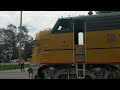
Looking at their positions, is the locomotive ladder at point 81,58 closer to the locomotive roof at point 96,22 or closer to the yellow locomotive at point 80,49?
the yellow locomotive at point 80,49

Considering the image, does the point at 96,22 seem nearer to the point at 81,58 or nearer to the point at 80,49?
the point at 80,49

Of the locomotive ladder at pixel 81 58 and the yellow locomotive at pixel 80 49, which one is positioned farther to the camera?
the locomotive ladder at pixel 81 58

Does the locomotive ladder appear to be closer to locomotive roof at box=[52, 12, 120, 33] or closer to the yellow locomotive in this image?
the yellow locomotive

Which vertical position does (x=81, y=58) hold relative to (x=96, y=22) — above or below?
below

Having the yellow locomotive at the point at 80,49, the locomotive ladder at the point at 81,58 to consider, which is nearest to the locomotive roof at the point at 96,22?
the yellow locomotive at the point at 80,49

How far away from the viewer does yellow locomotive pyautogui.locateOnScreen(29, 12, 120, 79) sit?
9156 mm

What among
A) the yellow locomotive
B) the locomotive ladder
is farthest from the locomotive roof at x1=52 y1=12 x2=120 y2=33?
the locomotive ladder

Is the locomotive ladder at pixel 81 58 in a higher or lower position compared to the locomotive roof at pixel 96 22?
lower

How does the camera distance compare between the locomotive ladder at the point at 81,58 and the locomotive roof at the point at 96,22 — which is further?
the locomotive ladder at the point at 81,58

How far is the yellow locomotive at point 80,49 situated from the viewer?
30.0ft

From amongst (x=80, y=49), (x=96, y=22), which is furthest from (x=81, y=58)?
(x=96, y=22)

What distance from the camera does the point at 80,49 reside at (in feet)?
30.7
